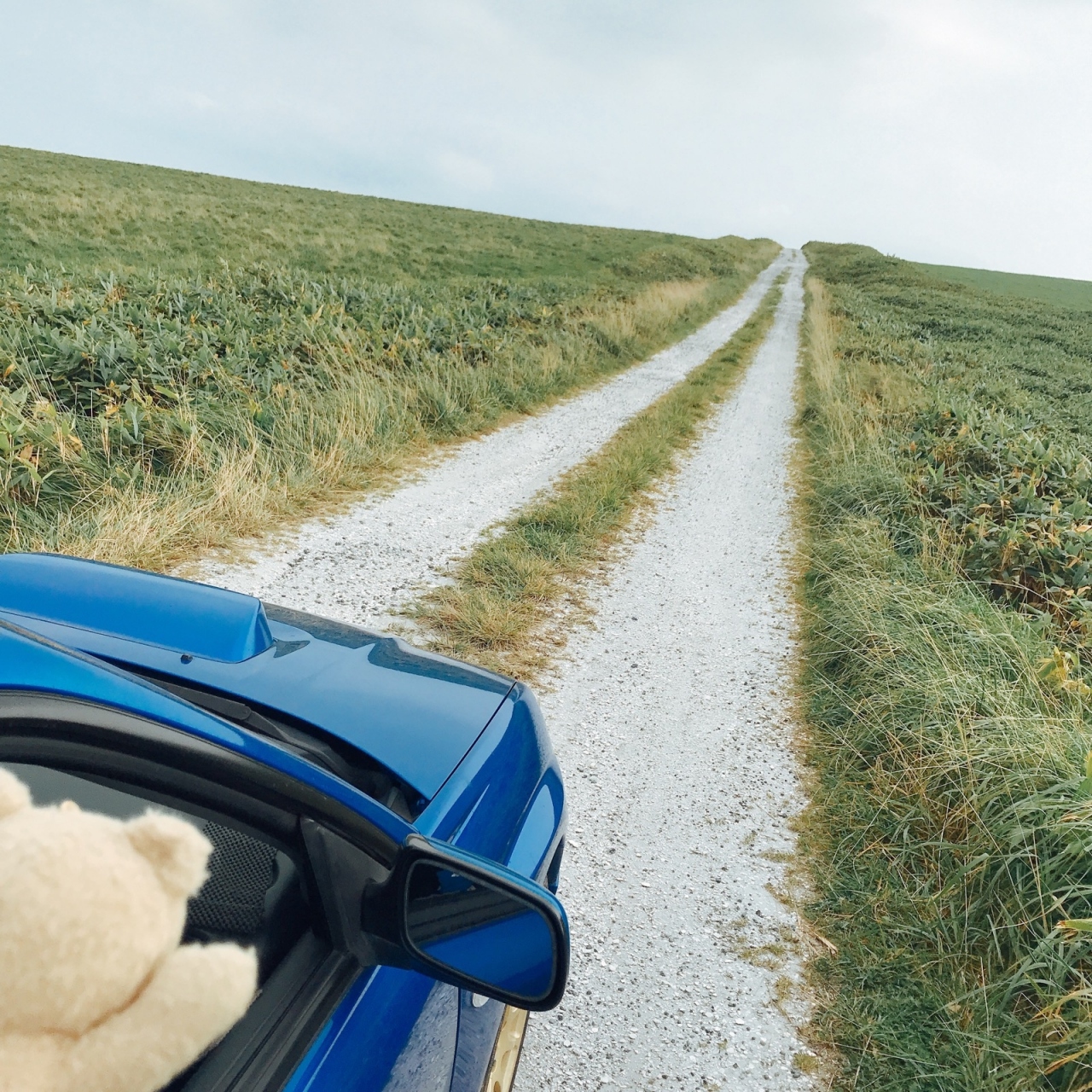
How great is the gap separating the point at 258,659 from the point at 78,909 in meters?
1.24

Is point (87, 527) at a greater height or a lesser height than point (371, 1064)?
lesser

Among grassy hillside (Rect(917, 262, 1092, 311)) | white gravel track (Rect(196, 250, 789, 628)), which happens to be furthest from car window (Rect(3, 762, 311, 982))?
grassy hillside (Rect(917, 262, 1092, 311))

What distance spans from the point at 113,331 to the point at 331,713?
6.60 metres

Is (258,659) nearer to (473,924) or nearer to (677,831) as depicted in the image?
(473,924)

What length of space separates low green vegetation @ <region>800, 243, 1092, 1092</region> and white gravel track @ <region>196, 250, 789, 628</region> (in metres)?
2.57

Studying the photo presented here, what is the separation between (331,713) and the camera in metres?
1.83

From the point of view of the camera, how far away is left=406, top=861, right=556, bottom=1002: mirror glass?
3.74 ft

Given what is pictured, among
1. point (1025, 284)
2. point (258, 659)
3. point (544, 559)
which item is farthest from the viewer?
point (1025, 284)

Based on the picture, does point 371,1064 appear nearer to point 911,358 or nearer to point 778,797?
point 778,797

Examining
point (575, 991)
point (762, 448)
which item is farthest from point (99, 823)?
point (762, 448)

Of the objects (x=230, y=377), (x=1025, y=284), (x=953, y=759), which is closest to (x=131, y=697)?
(x=953, y=759)

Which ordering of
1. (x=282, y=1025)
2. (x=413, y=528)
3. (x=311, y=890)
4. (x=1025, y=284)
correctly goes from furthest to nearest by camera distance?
1. (x=1025, y=284)
2. (x=413, y=528)
3. (x=311, y=890)
4. (x=282, y=1025)

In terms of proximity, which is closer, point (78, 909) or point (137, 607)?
point (78, 909)

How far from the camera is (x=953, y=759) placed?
331cm
